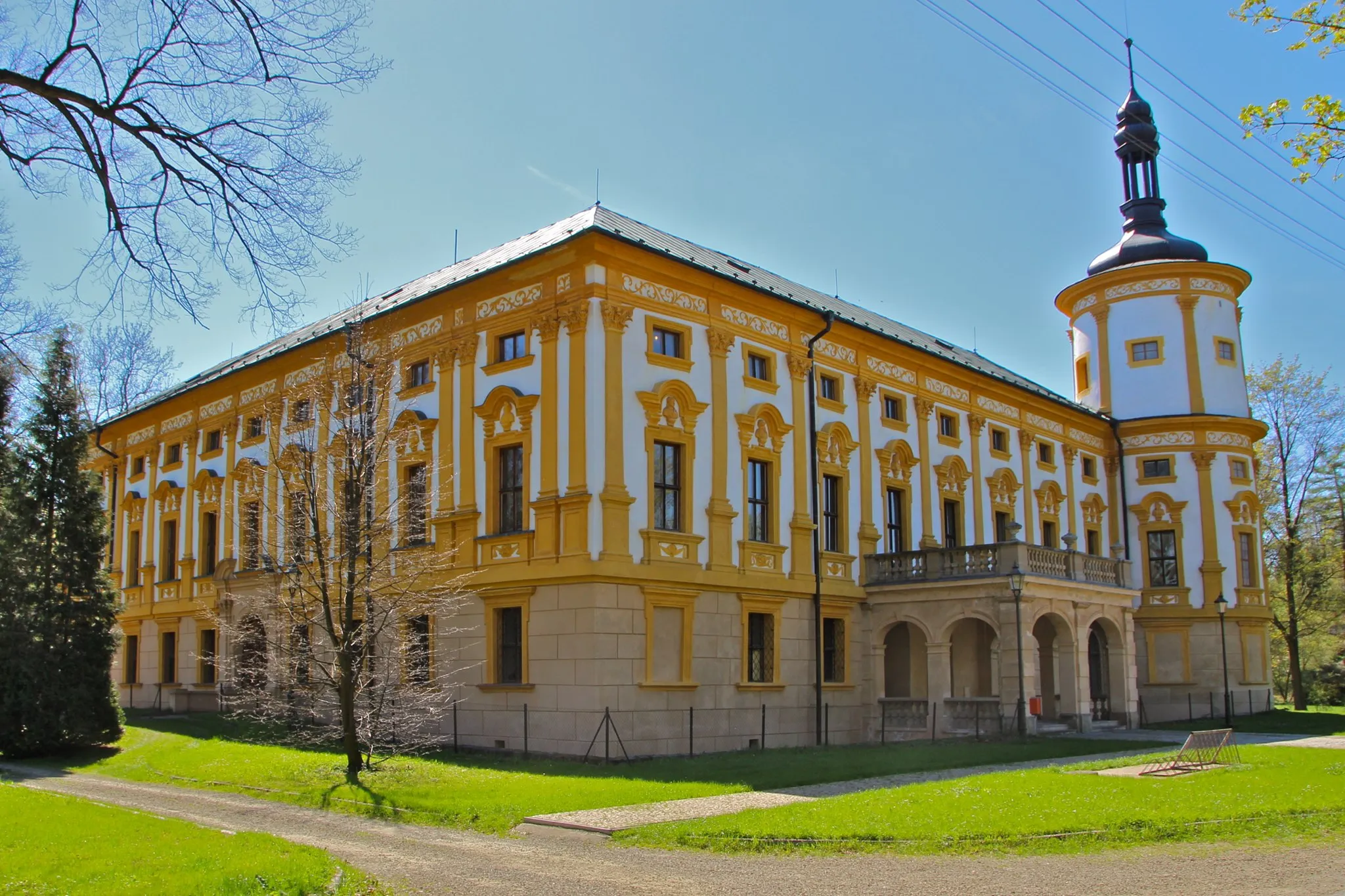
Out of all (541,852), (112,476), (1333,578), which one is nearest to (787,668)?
(541,852)

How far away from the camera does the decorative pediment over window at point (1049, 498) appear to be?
134ft

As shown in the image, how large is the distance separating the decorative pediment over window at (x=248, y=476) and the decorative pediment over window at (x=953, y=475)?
20476mm

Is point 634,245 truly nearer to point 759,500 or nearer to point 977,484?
point 759,500

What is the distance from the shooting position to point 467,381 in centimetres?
2867

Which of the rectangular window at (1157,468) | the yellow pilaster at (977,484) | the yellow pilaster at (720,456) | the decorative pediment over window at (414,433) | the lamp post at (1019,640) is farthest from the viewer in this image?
the rectangular window at (1157,468)

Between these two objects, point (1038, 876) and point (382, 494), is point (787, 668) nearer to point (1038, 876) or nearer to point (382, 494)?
point (382, 494)

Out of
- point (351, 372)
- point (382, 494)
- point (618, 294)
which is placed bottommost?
point (382, 494)

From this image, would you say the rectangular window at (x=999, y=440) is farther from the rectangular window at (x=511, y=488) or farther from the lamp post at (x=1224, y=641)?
the rectangular window at (x=511, y=488)

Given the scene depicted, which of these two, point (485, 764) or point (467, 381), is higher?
point (467, 381)

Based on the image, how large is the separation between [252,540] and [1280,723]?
3263 cm

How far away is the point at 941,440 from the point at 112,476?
1247 inches

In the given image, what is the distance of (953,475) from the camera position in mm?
36469

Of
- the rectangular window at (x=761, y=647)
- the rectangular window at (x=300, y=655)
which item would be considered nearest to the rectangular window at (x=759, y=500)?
the rectangular window at (x=761, y=647)

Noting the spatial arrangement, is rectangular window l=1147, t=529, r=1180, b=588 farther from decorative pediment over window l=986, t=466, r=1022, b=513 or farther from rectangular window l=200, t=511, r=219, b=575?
rectangular window l=200, t=511, r=219, b=575
